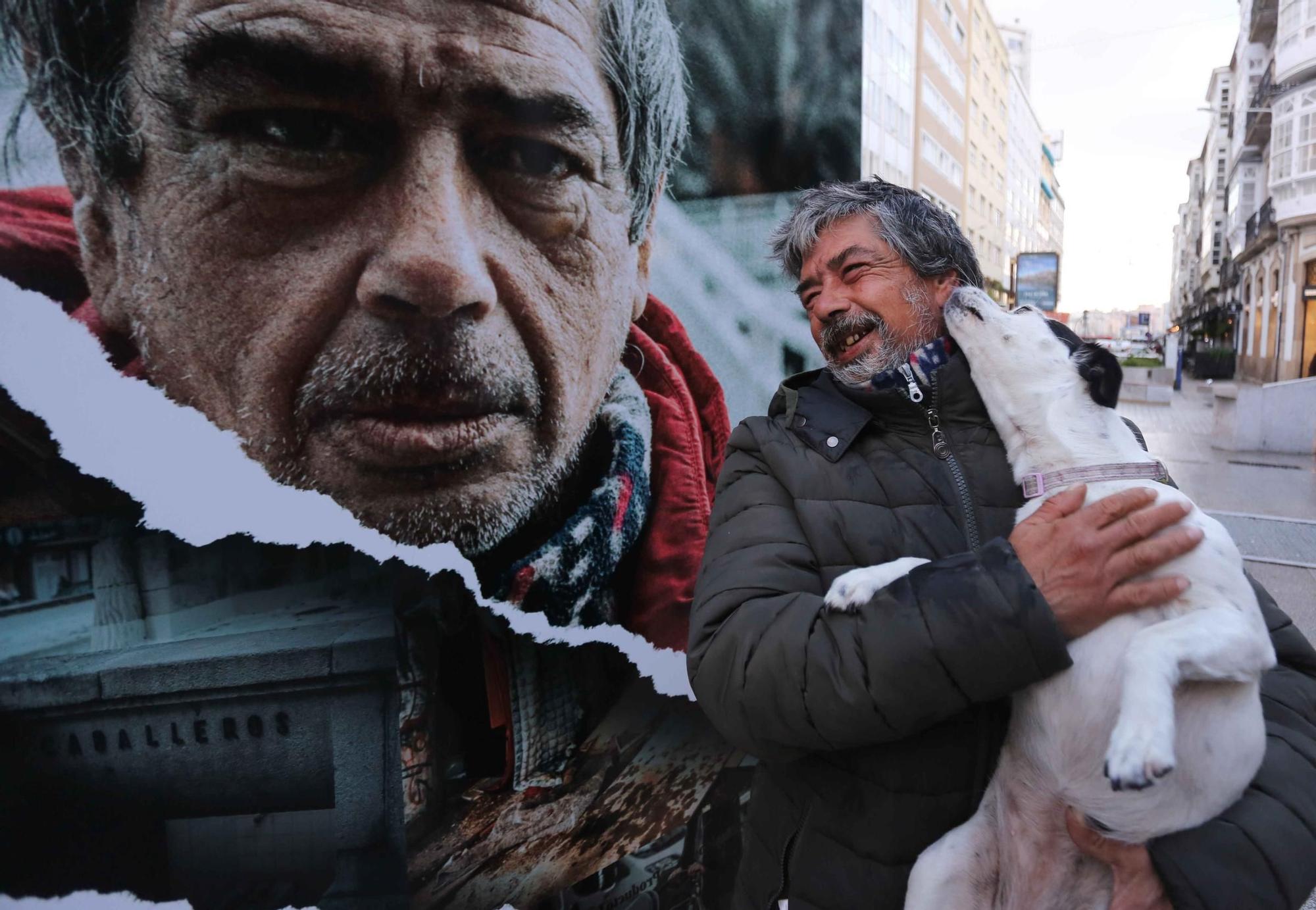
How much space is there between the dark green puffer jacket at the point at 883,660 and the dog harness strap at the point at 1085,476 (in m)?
0.04

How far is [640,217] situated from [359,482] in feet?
4.13

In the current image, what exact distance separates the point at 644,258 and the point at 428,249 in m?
0.91

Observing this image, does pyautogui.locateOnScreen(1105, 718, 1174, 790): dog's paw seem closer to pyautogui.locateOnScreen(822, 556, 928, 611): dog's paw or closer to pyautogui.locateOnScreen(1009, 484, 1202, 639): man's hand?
pyautogui.locateOnScreen(1009, 484, 1202, 639): man's hand

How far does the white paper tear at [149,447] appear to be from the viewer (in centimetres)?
151

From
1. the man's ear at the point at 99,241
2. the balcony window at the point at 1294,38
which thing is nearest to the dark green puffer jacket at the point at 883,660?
the man's ear at the point at 99,241

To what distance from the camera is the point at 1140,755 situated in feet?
4.23

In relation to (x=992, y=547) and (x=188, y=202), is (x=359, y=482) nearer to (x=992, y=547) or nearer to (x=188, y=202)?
(x=188, y=202)

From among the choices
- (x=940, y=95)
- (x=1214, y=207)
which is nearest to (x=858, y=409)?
(x=940, y=95)

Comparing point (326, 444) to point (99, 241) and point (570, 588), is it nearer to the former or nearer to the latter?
point (99, 241)

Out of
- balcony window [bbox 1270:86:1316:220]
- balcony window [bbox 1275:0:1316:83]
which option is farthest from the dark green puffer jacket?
balcony window [bbox 1270:86:1316:220]

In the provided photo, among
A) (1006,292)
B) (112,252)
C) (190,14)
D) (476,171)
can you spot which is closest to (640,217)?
(476,171)

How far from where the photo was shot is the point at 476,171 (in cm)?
190

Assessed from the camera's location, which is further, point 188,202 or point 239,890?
point 239,890

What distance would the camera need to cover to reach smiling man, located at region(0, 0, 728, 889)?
5.08 feet
